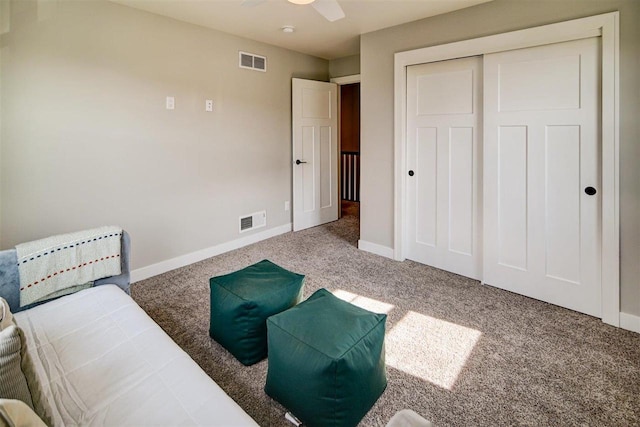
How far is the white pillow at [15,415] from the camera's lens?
0.72 metres

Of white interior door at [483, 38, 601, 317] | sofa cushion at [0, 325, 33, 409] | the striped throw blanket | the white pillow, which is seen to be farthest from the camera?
white interior door at [483, 38, 601, 317]

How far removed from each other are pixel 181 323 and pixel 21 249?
3.43ft

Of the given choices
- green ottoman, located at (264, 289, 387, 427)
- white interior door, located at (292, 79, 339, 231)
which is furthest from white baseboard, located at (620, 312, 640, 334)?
white interior door, located at (292, 79, 339, 231)

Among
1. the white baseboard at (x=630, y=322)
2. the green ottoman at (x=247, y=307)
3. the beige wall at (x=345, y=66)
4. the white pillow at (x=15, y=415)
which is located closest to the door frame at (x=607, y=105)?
the white baseboard at (x=630, y=322)

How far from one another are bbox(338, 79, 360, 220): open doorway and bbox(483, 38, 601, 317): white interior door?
12.5 feet

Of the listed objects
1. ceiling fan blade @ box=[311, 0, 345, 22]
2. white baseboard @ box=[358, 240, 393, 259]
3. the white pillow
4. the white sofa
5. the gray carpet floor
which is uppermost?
ceiling fan blade @ box=[311, 0, 345, 22]

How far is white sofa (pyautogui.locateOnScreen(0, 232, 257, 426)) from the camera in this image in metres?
1.18

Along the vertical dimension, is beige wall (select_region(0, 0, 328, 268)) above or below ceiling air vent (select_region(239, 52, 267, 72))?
below

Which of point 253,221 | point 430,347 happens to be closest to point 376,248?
point 253,221

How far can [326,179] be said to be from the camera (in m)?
5.29

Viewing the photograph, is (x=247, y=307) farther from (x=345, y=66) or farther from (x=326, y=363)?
(x=345, y=66)

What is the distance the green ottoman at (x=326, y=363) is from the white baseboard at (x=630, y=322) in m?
1.83

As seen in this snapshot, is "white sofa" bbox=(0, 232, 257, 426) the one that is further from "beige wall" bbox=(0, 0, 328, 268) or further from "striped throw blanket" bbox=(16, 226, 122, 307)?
"beige wall" bbox=(0, 0, 328, 268)

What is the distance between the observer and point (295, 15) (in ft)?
10.8
